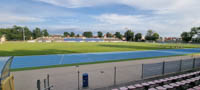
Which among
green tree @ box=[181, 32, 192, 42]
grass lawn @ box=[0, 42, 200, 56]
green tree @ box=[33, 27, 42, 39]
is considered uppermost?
green tree @ box=[33, 27, 42, 39]

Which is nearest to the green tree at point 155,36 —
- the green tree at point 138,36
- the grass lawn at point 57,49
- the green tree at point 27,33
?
the green tree at point 138,36

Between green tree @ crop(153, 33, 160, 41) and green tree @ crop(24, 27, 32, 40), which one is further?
green tree @ crop(24, 27, 32, 40)

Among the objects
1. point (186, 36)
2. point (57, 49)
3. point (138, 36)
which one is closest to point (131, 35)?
point (138, 36)

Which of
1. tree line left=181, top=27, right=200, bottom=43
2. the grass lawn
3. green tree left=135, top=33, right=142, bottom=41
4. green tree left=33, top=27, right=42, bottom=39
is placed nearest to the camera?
the grass lawn

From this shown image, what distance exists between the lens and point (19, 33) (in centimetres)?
11012

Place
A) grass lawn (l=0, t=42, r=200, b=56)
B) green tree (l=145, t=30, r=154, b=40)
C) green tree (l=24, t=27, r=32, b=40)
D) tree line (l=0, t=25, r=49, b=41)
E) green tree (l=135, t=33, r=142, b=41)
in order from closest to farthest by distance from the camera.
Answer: grass lawn (l=0, t=42, r=200, b=56) → tree line (l=0, t=25, r=49, b=41) → green tree (l=145, t=30, r=154, b=40) → green tree (l=24, t=27, r=32, b=40) → green tree (l=135, t=33, r=142, b=41)

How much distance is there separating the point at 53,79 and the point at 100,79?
3.47m

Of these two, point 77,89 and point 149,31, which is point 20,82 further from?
point 149,31

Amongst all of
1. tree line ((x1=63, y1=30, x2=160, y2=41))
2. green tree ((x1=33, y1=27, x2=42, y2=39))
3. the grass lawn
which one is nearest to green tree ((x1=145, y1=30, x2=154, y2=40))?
tree line ((x1=63, y1=30, x2=160, y2=41))

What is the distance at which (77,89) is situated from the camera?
22.0ft

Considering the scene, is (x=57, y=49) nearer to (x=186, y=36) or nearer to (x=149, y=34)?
(x=186, y=36)

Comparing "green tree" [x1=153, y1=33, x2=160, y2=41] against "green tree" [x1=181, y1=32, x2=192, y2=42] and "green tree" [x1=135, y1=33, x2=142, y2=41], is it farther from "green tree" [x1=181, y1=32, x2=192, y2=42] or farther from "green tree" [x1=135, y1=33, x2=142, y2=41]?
"green tree" [x1=181, y1=32, x2=192, y2=42]

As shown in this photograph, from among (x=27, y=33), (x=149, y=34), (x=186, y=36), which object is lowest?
(x=186, y=36)

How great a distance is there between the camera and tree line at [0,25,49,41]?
102306 millimetres
